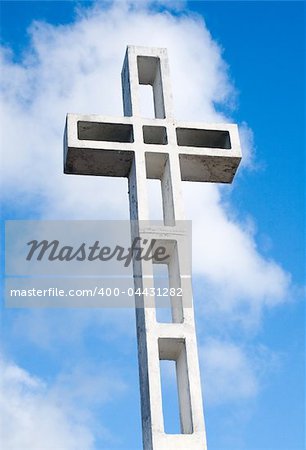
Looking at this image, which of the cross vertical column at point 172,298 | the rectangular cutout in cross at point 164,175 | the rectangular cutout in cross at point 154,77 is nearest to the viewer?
the cross vertical column at point 172,298

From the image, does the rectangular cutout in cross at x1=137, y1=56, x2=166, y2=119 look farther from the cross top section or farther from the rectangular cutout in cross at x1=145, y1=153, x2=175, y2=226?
the rectangular cutout in cross at x1=145, y1=153, x2=175, y2=226

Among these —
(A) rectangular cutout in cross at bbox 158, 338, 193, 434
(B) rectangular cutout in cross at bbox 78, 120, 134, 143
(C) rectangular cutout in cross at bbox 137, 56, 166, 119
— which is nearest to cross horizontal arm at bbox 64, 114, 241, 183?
(B) rectangular cutout in cross at bbox 78, 120, 134, 143

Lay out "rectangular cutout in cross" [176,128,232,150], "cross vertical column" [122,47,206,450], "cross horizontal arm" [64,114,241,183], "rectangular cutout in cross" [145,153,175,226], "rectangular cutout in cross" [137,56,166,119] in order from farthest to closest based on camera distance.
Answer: "rectangular cutout in cross" [137,56,166,119]
"rectangular cutout in cross" [176,128,232,150]
"cross horizontal arm" [64,114,241,183]
"rectangular cutout in cross" [145,153,175,226]
"cross vertical column" [122,47,206,450]

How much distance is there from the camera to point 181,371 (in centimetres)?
674

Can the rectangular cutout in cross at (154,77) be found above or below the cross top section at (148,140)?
above

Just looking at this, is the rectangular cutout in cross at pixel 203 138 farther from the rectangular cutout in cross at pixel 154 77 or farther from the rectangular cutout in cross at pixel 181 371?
the rectangular cutout in cross at pixel 181 371

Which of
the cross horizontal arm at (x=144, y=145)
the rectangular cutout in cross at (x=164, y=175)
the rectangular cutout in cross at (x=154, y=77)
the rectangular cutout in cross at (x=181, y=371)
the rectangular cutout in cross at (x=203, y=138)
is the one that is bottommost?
the rectangular cutout in cross at (x=181, y=371)

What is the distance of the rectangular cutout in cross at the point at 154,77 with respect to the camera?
8359mm

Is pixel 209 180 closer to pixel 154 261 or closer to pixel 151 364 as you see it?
pixel 154 261

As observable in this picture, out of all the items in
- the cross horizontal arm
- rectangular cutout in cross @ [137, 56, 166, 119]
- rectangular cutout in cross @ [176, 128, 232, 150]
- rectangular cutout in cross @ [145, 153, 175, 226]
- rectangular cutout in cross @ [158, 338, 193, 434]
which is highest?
rectangular cutout in cross @ [137, 56, 166, 119]

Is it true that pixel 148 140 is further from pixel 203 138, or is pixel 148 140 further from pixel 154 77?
pixel 154 77

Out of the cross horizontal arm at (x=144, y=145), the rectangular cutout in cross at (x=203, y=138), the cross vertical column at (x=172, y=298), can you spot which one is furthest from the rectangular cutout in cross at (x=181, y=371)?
the rectangular cutout in cross at (x=203, y=138)

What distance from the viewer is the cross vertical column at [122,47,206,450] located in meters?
6.25

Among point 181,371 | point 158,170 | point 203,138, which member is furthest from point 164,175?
point 181,371
